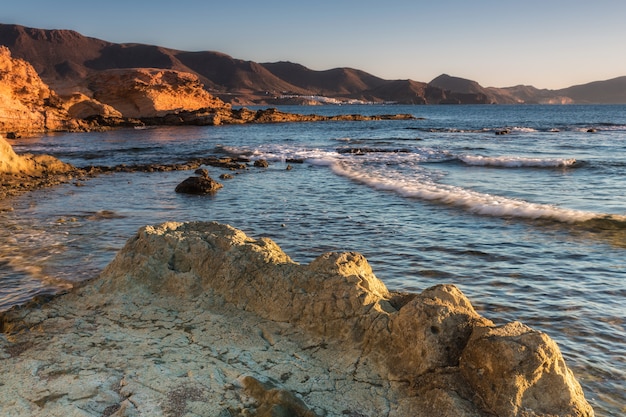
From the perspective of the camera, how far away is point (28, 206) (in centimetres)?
1167

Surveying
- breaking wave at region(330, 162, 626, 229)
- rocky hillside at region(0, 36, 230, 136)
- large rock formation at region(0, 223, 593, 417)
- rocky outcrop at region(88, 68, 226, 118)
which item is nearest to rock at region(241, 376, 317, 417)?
large rock formation at region(0, 223, 593, 417)

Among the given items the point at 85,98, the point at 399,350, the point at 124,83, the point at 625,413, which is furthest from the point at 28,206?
the point at 124,83

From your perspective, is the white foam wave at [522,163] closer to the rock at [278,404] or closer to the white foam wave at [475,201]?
the white foam wave at [475,201]

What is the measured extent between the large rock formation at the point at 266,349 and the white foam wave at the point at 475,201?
7.38m

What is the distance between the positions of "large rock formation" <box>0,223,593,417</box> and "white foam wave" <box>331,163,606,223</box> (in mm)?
7380

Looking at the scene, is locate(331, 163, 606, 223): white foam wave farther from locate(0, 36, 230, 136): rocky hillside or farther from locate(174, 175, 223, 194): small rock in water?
locate(0, 36, 230, 136): rocky hillside

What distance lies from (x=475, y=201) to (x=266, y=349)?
9441 millimetres

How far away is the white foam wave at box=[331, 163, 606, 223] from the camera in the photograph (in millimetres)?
10539

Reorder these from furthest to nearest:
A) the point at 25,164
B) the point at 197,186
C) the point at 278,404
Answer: the point at 25,164, the point at 197,186, the point at 278,404

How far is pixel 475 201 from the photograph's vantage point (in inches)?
477

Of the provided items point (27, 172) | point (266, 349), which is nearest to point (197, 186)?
point (27, 172)

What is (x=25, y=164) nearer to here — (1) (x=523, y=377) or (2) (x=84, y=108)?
(1) (x=523, y=377)

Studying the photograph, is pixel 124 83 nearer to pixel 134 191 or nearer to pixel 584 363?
pixel 134 191

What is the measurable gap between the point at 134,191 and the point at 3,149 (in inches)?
181
